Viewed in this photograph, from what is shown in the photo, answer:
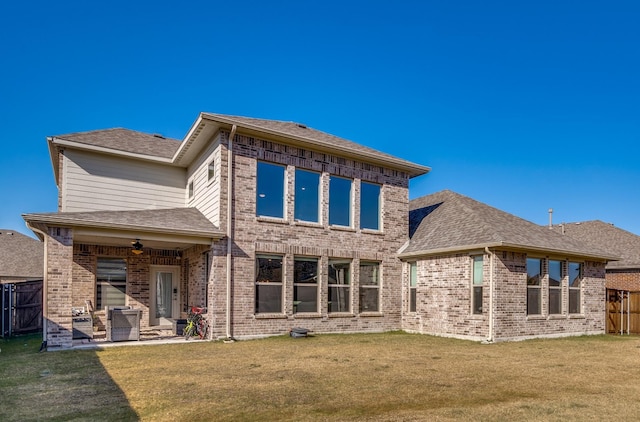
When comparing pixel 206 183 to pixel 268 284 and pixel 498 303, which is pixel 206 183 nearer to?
pixel 268 284

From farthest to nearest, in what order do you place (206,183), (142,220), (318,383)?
(206,183)
(142,220)
(318,383)

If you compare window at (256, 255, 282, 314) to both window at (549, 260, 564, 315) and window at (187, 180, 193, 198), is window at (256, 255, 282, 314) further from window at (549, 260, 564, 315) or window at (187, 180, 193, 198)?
window at (549, 260, 564, 315)

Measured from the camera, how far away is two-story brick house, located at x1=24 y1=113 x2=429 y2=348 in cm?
1255

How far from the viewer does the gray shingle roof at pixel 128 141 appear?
47.5 feet

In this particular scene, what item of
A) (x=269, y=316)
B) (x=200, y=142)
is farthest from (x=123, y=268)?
(x=269, y=316)

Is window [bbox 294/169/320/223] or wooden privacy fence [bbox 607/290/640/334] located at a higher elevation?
window [bbox 294/169/320/223]

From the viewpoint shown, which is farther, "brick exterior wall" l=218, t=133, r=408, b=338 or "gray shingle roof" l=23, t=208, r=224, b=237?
"brick exterior wall" l=218, t=133, r=408, b=338

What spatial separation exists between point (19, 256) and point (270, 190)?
70.1 ft

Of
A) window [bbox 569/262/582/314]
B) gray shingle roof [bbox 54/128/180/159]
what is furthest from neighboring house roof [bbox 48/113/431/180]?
window [bbox 569/262/582/314]

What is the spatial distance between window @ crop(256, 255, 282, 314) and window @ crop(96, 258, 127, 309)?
519 cm

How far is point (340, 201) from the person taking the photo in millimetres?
14984

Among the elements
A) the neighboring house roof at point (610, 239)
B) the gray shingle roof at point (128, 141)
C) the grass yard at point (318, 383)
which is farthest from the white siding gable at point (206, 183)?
the neighboring house roof at point (610, 239)

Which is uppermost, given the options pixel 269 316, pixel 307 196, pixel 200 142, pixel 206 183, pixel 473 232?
pixel 200 142

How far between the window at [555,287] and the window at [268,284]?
28.6 feet
